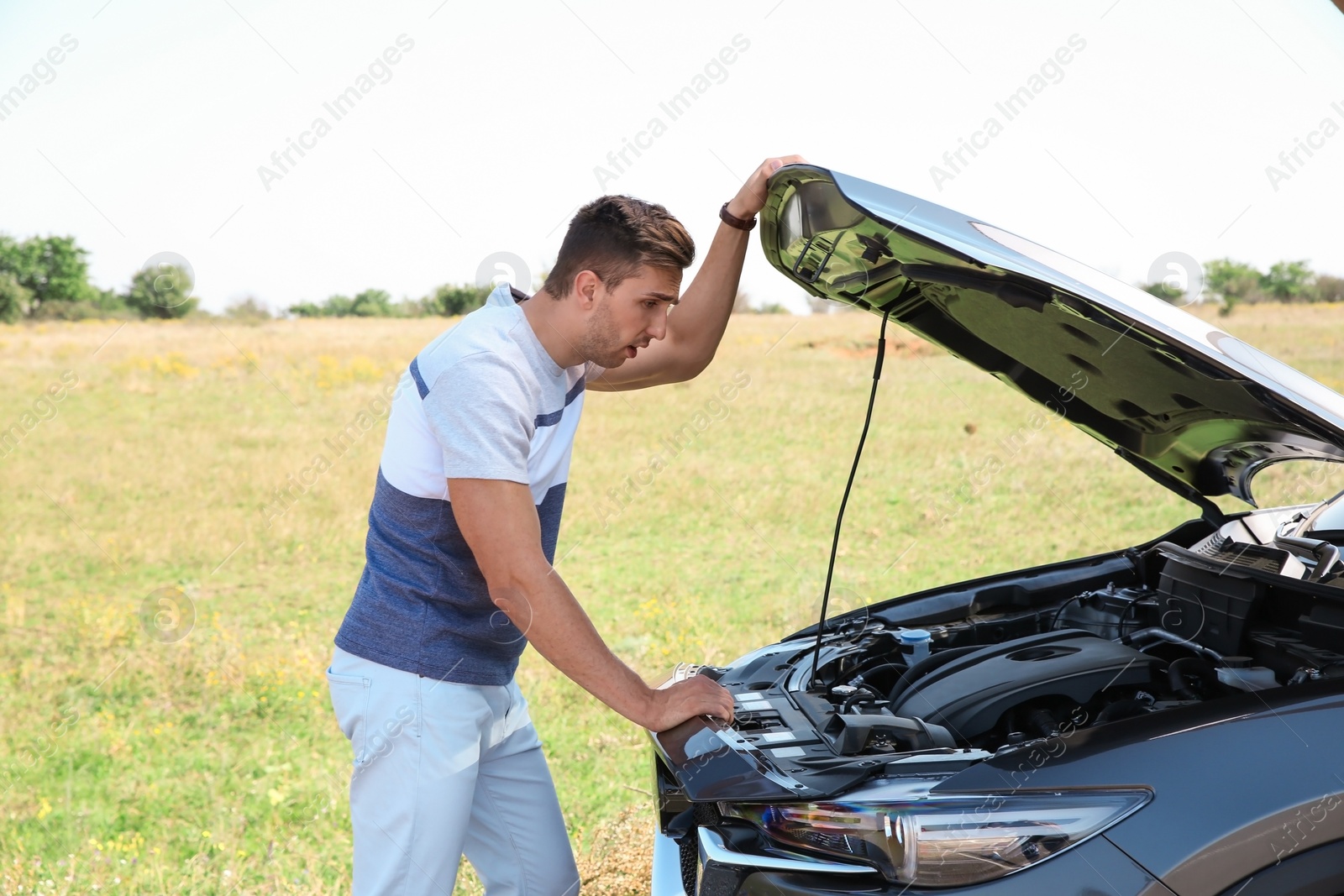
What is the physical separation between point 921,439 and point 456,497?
1069 cm

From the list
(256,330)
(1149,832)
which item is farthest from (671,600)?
(256,330)

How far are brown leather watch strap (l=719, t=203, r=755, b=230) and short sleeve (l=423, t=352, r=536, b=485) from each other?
0.74 meters

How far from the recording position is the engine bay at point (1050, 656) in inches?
79.7

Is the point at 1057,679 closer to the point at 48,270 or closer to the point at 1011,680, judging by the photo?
the point at 1011,680

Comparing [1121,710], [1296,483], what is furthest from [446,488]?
[1296,483]

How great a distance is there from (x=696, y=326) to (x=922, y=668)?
3.52ft

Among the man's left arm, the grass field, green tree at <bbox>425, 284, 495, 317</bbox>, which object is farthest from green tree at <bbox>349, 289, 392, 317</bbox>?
the man's left arm

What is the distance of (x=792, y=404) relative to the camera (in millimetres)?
14516

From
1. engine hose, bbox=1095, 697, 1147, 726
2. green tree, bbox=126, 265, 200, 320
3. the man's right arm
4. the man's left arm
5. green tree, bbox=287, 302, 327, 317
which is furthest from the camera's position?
green tree, bbox=287, 302, 327, 317

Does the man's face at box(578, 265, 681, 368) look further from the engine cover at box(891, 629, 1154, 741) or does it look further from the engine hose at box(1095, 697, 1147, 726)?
the engine hose at box(1095, 697, 1147, 726)

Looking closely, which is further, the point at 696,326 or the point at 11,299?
the point at 11,299

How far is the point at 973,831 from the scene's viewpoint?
65.2 inches

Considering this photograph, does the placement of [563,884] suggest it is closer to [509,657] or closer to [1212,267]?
[509,657]

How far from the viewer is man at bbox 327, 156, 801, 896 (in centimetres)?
194
